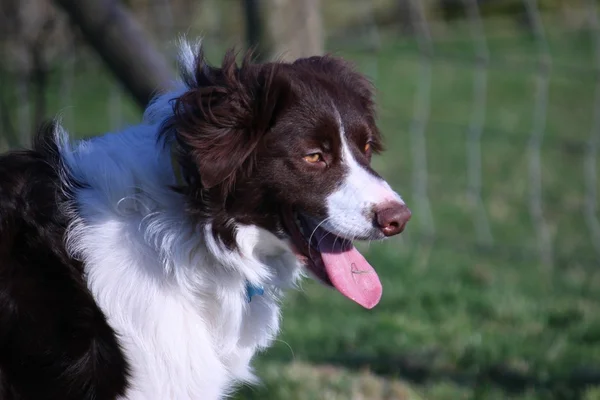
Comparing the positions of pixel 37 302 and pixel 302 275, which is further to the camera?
pixel 302 275

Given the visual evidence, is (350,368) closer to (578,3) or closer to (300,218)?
(300,218)

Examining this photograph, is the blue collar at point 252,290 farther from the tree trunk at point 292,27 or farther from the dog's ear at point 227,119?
the tree trunk at point 292,27

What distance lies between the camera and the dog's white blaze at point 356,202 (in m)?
2.50

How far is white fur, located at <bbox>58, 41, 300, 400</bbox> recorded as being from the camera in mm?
2451

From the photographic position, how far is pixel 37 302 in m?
2.36

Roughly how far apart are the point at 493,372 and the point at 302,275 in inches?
68.7

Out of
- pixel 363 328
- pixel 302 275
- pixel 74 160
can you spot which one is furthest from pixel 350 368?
pixel 74 160

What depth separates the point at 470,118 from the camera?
12031 mm

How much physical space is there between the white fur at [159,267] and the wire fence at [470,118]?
2.56ft

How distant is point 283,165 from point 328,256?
0.32 meters

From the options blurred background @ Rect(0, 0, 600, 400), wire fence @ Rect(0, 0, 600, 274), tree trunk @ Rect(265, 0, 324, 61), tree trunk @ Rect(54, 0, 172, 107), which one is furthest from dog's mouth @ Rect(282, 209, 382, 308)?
tree trunk @ Rect(265, 0, 324, 61)

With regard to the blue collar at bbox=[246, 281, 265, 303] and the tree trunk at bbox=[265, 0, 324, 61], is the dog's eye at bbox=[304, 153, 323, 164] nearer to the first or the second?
the blue collar at bbox=[246, 281, 265, 303]

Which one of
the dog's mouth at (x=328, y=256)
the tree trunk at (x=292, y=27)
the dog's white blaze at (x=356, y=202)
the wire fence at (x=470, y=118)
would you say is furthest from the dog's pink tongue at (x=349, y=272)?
the tree trunk at (x=292, y=27)

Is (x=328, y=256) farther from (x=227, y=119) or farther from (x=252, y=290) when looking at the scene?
(x=227, y=119)
